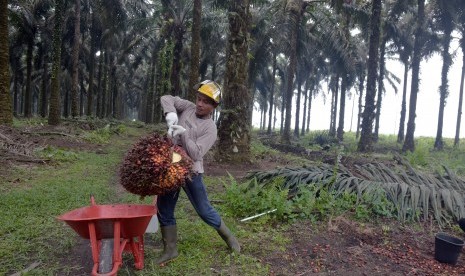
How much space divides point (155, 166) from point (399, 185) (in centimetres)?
456

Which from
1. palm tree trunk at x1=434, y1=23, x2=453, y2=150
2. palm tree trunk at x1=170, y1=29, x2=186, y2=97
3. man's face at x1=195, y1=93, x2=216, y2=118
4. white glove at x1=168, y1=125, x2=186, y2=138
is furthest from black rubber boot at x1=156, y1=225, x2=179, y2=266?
palm tree trunk at x1=434, y1=23, x2=453, y2=150

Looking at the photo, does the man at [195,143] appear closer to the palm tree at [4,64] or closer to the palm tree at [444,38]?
the palm tree at [4,64]

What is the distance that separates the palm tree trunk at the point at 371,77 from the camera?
17094 millimetres

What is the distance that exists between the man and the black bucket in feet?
8.50

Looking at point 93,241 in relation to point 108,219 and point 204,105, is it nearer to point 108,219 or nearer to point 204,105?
point 108,219

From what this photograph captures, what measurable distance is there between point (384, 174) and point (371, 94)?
→ 1156cm

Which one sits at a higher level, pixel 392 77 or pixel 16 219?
pixel 392 77

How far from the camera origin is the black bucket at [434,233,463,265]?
4.46m

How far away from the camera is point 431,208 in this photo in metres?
6.09

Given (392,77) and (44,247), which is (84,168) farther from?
(392,77)

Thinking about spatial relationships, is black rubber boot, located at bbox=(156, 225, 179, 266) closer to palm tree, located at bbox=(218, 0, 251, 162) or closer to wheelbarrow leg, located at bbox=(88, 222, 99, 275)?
wheelbarrow leg, located at bbox=(88, 222, 99, 275)

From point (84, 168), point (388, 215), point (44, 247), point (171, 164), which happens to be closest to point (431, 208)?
point (388, 215)

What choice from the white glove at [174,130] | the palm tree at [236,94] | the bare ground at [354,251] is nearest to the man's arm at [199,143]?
the white glove at [174,130]

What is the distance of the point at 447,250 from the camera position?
4512 mm
